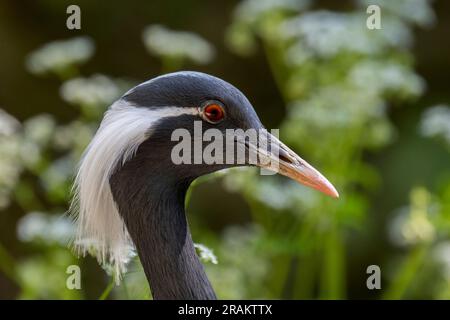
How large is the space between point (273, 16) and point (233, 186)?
2.49 feet

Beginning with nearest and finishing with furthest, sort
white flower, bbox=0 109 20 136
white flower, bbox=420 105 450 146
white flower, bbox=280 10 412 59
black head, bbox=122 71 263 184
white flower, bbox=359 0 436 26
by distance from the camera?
1. black head, bbox=122 71 263 184
2. white flower, bbox=0 109 20 136
3. white flower, bbox=420 105 450 146
4. white flower, bbox=280 10 412 59
5. white flower, bbox=359 0 436 26

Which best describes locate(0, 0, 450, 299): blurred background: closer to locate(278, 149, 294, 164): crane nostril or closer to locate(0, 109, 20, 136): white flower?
locate(0, 109, 20, 136): white flower

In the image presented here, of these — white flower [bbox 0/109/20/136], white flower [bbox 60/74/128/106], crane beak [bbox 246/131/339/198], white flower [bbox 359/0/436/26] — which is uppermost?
white flower [bbox 359/0/436/26]

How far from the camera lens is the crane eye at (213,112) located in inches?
76.1

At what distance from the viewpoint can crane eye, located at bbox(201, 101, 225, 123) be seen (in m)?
1.93

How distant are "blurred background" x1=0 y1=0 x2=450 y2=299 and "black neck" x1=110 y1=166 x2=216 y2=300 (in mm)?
178

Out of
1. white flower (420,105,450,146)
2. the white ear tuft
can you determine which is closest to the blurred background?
white flower (420,105,450,146)

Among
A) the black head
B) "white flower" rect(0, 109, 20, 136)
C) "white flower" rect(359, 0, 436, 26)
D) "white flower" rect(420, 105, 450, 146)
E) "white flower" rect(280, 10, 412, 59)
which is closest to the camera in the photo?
the black head

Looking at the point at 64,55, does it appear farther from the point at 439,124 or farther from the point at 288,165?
the point at 288,165

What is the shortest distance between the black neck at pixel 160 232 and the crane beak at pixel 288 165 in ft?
0.64

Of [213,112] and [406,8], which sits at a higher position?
[406,8]

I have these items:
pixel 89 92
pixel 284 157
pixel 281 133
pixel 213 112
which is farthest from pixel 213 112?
pixel 281 133

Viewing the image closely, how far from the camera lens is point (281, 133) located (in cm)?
385
